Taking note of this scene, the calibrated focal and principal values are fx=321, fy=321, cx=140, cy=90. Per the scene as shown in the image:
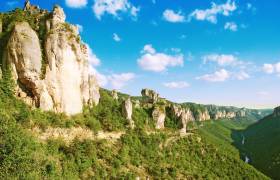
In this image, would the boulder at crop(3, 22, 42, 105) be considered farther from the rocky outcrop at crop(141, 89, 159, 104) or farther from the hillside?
the rocky outcrop at crop(141, 89, 159, 104)

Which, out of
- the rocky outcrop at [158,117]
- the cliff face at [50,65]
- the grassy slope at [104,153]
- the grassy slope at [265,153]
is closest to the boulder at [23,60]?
the cliff face at [50,65]

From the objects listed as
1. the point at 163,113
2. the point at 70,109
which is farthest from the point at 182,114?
the point at 70,109

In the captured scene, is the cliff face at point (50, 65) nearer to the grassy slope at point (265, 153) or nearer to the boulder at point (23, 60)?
the boulder at point (23, 60)

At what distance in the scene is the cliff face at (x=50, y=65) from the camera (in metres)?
54.3

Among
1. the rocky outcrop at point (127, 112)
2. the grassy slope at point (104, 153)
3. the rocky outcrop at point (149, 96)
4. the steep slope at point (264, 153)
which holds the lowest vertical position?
the steep slope at point (264, 153)

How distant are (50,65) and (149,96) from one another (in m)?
59.6

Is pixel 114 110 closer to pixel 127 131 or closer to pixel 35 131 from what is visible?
pixel 127 131

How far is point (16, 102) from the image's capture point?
52688 mm

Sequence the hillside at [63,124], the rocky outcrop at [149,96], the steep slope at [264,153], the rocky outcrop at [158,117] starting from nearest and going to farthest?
the hillside at [63,124], the rocky outcrop at [158,117], the rocky outcrop at [149,96], the steep slope at [264,153]

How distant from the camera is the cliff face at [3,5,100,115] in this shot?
54344 mm

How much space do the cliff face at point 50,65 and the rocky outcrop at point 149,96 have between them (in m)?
43.9

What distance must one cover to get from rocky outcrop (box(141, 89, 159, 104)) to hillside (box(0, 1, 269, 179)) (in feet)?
86.4

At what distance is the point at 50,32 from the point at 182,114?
5060 cm

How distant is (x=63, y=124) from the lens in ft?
189
